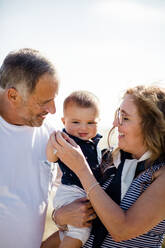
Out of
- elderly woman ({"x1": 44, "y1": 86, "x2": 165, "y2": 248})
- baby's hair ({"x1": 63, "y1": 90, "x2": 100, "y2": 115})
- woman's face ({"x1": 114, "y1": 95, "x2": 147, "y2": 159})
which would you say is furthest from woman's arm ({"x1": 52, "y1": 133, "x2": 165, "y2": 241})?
baby's hair ({"x1": 63, "y1": 90, "x2": 100, "y2": 115})

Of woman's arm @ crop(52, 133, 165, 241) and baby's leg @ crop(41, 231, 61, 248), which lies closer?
woman's arm @ crop(52, 133, 165, 241)

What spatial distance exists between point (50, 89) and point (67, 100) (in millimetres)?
296

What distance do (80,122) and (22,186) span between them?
3.40ft

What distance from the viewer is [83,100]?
3.90m

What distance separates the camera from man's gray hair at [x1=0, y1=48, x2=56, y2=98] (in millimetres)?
3988

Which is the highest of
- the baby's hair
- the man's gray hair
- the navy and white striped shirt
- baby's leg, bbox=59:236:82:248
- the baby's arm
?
the man's gray hair

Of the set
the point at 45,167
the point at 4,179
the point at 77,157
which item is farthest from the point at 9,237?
the point at 77,157

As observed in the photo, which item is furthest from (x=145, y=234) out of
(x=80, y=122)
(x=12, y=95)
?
(x=12, y=95)

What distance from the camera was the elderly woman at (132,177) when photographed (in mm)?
2938

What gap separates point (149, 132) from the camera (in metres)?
3.36

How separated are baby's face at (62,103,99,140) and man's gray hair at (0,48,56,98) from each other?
60cm

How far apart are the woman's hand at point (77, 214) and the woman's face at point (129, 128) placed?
0.76 m

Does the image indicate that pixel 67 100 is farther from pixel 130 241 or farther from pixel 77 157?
pixel 130 241

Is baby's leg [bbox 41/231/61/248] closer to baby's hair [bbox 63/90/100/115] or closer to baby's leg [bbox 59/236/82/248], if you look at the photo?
baby's leg [bbox 59/236/82/248]
